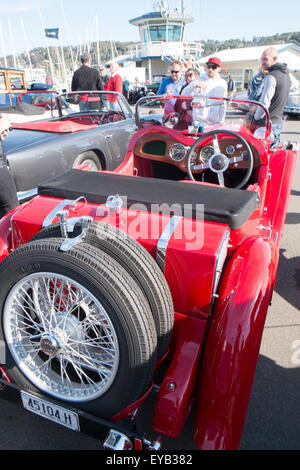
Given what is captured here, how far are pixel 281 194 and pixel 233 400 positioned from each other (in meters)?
2.14

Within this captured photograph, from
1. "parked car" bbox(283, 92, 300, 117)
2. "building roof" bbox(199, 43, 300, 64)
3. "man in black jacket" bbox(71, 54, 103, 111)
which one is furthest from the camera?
"building roof" bbox(199, 43, 300, 64)

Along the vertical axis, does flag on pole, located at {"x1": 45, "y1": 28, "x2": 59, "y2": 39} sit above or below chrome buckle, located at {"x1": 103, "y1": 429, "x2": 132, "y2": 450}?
above

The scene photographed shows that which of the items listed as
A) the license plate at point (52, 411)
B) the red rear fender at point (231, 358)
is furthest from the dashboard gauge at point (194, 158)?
the license plate at point (52, 411)

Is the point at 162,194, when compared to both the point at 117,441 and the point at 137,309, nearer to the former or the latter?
the point at 137,309

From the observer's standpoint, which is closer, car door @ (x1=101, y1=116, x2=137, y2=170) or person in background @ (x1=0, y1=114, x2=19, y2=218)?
person in background @ (x1=0, y1=114, x2=19, y2=218)

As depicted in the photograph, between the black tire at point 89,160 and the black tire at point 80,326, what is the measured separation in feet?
10.5

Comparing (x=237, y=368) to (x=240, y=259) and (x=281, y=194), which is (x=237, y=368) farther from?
(x=281, y=194)

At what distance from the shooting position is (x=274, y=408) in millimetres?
2000

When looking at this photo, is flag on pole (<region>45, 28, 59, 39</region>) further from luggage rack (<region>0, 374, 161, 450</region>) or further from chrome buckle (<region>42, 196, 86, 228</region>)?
luggage rack (<region>0, 374, 161, 450</region>)

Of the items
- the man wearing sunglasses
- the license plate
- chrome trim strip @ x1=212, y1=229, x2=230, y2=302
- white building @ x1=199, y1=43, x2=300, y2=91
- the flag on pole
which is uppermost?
the flag on pole

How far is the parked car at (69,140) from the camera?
4109mm

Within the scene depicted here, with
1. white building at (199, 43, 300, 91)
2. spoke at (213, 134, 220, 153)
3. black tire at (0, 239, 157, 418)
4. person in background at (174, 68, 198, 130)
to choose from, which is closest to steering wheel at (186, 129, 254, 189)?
spoke at (213, 134, 220, 153)

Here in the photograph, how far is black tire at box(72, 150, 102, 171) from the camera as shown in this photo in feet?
15.6

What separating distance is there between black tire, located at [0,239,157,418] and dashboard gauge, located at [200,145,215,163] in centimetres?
178
